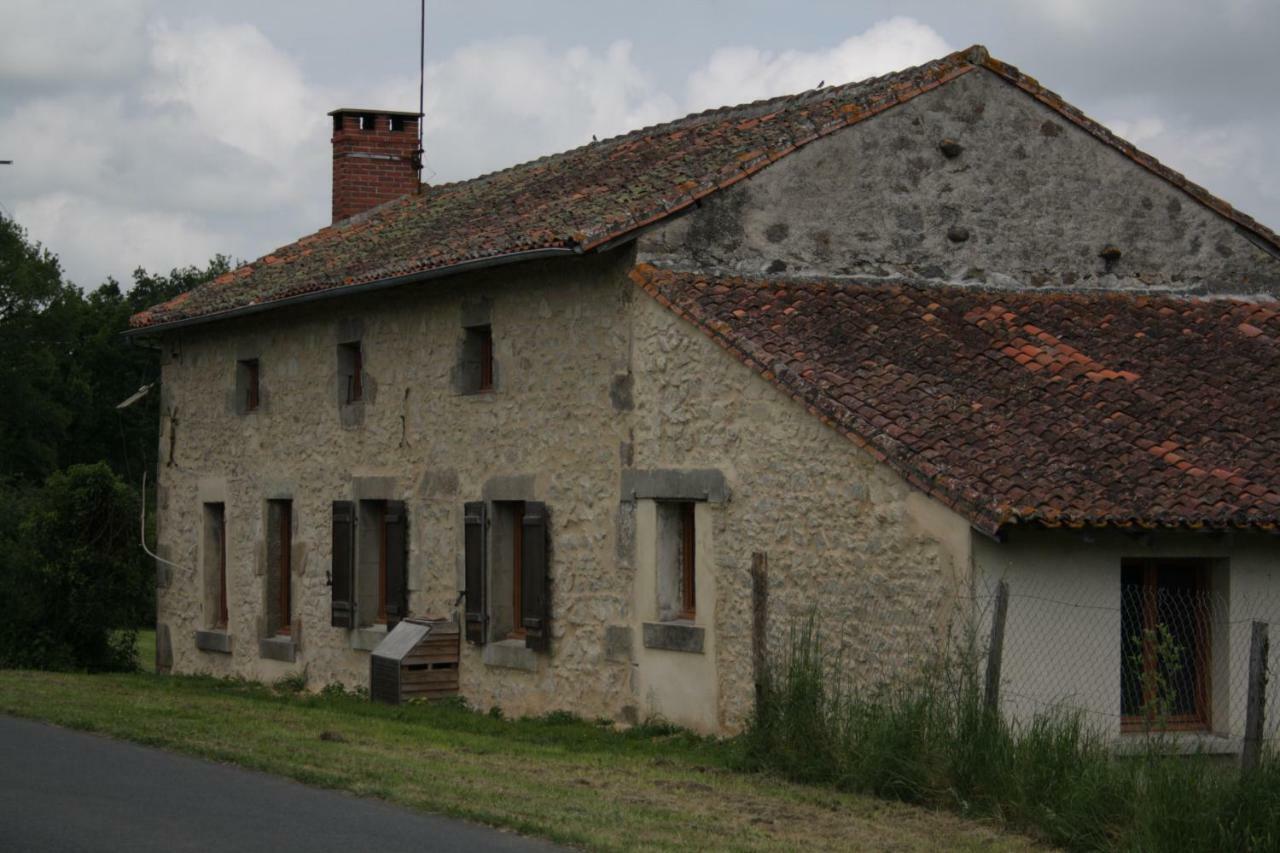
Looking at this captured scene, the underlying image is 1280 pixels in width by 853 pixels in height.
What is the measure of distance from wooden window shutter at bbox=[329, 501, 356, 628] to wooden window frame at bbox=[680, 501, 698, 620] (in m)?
4.84

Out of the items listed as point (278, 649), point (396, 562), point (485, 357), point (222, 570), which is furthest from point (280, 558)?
point (485, 357)

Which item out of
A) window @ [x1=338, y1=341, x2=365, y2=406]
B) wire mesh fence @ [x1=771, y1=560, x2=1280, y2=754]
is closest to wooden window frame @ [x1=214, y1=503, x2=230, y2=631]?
window @ [x1=338, y1=341, x2=365, y2=406]

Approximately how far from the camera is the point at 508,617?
1616 centimetres

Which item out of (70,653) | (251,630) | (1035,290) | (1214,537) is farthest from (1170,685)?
(70,653)

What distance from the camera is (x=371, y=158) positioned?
23844 millimetres

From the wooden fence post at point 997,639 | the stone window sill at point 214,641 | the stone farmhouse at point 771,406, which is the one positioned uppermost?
the stone farmhouse at point 771,406

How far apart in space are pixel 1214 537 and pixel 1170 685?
1.06 m

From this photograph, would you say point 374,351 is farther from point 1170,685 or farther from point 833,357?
point 1170,685

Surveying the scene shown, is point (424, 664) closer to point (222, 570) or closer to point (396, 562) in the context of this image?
point (396, 562)

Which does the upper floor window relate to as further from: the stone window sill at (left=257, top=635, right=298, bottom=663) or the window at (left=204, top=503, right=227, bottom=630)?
the window at (left=204, top=503, right=227, bottom=630)

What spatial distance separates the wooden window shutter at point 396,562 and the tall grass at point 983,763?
230 inches

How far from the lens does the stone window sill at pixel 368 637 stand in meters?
17.5

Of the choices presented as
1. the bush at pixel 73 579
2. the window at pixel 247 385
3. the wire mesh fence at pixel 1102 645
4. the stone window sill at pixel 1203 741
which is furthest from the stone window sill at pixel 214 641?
the stone window sill at pixel 1203 741

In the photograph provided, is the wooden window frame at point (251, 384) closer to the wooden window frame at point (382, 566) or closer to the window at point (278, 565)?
the window at point (278, 565)
